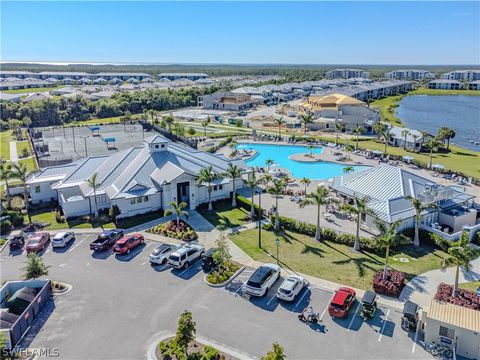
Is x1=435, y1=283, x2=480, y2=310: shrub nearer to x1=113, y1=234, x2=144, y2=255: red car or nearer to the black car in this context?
the black car

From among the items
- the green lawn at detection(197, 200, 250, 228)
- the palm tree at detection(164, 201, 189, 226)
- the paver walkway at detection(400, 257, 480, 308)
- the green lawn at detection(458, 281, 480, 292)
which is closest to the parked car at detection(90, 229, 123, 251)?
the palm tree at detection(164, 201, 189, 226)

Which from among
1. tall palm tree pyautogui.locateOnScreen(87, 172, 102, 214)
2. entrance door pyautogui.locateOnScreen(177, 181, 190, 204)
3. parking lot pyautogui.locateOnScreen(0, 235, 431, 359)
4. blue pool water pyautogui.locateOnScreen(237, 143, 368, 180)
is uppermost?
tall palm tree pyautogui.locateOnScreen(87, 172, 102, 214)

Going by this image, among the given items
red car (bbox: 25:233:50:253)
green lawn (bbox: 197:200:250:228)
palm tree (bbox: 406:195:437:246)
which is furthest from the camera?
green lawn (bbox: 197:200:250:228)

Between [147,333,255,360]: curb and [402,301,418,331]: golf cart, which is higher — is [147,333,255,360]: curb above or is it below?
below

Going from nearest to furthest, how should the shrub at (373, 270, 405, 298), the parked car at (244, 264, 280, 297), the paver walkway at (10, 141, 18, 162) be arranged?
the parked car at (244, 264, 280, 297)
the shrub at (373, 270, 405, 298)
the paver walkway at (10, 141, 18, 162)

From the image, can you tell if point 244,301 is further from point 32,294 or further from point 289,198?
point 289,198

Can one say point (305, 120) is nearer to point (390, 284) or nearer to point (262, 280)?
point (390, 284)

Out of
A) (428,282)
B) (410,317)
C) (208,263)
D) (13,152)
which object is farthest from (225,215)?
(13,152)
